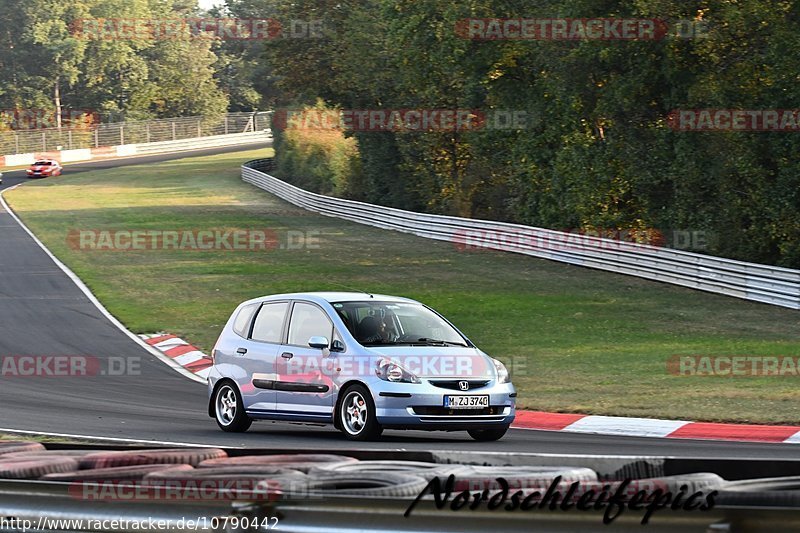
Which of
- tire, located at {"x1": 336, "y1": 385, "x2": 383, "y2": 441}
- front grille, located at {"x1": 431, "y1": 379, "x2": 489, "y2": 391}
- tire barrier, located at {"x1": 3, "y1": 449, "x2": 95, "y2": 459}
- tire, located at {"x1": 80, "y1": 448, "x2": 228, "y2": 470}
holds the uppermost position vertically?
tire, located at {"x1": 80, "y1": 448, "x2": 228, "y2": 470}

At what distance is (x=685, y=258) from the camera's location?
2805 centimetres

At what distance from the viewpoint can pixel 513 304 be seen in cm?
2573

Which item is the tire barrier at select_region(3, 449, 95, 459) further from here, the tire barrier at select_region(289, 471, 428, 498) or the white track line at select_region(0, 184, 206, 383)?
the white track line at select_region(0, 184, 206, 383)

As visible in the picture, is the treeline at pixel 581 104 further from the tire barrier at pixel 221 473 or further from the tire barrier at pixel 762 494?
the tire barrier at pixel 762 494

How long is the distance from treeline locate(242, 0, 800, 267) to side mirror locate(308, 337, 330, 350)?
1516cm

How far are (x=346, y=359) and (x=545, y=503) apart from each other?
841 cm

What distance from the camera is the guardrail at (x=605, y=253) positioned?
83.8ft

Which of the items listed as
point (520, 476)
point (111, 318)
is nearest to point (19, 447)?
point (520, 476)

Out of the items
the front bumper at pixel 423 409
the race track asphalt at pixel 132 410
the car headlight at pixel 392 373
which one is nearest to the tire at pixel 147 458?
the race track asphalt at pixel 132 410

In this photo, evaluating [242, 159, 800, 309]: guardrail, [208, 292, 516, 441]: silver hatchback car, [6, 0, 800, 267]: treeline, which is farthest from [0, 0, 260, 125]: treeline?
[208, 292, 516, 441]: silver hatchback car

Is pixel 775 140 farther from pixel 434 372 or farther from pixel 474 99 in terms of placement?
pixel 434 372

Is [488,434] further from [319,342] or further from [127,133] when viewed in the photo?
[127,133]

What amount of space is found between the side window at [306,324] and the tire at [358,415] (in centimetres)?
81

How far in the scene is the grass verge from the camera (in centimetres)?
1580
